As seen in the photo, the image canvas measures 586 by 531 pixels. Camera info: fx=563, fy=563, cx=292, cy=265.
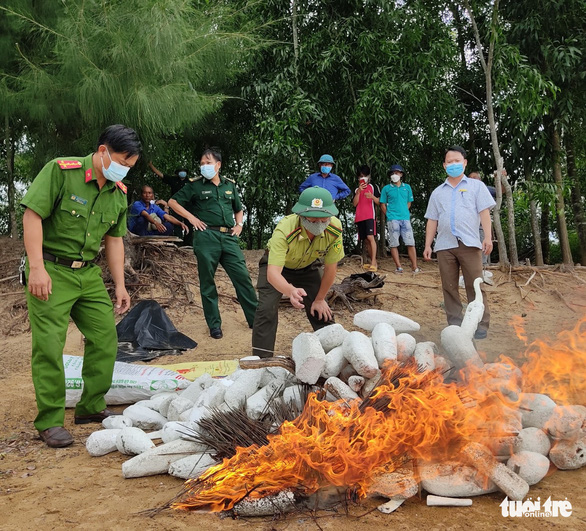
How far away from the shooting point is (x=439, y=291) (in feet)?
27.0

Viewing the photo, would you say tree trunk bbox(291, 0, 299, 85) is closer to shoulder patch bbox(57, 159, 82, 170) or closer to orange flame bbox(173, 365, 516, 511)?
shoulder patch bbox(57, 159, 82, 170)

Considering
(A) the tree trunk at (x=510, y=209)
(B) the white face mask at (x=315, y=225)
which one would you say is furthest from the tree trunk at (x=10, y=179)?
(A) the tree trunk at (x=510, y=209)

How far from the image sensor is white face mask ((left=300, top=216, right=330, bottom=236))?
3771 millimetres

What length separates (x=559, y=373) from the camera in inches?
128

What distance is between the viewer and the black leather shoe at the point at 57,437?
11.0 ft

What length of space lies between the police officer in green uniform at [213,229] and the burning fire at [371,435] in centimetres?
298

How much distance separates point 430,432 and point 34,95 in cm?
664

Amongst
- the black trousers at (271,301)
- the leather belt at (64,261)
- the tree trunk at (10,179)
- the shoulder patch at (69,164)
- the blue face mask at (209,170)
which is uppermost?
the tree trunk at (10,179)

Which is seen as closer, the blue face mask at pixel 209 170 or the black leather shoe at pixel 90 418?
the black leather shoe at pixel 90 418

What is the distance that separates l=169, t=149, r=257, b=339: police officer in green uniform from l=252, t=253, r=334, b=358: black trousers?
1369 mm

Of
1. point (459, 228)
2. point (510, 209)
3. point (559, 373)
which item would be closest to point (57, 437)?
point (559, 373)

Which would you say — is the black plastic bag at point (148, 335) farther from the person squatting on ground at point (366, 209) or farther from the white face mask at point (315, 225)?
the person squatting on ground at point (366, 209)

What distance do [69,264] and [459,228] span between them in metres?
3.37

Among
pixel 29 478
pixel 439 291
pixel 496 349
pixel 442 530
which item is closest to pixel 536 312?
pixel 439 291
